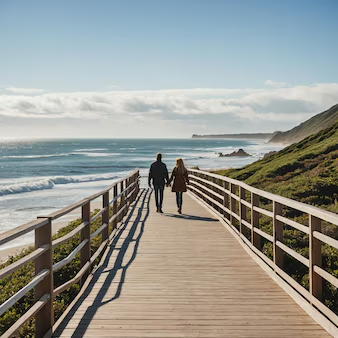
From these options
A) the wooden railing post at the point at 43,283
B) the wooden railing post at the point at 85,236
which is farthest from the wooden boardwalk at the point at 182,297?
the wooden railing post at the point at 85,236

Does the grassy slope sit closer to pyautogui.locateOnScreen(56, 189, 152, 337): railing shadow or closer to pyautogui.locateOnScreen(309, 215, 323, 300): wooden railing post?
pyautogui.locateOnScreen(56, 189, 152, 337): railing shadow

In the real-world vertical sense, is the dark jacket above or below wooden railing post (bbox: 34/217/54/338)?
above

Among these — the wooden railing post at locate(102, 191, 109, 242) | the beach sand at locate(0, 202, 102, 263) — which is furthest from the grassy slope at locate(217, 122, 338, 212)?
the beach sand at locate(0, 202, 102, 263)

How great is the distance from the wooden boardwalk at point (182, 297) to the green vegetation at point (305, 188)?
1.38 meters

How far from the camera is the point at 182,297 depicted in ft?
17.2

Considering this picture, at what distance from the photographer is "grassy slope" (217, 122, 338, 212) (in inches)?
586

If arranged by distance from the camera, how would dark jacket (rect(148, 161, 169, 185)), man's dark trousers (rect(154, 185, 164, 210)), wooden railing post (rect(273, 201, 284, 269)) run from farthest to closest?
man's dark trousers (rect(154, 185, 164, 210)) < dark jacket (rect(148, 161, 169, 185)) < wooden railing post (rect(273, 201, 284, 269))

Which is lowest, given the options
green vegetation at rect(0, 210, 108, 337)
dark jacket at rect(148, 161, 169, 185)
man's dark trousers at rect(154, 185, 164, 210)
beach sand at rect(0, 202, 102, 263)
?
beach sand at rect(0, 202, 102, 263)

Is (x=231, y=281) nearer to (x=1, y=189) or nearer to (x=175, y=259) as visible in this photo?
(x=175, y=259)

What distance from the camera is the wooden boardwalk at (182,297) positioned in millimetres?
4234

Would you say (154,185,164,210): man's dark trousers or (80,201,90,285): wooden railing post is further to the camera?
(154,185,164,210): man's dark trousers

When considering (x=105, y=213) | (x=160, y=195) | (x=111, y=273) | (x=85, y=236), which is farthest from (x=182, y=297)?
(x=160, y=195)

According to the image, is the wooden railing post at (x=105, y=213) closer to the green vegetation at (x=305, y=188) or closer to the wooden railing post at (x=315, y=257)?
the green vegetation at (x=305, y=188)

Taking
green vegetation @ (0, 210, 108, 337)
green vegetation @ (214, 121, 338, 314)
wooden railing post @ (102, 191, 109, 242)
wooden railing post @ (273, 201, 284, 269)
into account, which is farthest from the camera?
green vegetation @ (214, 121, 338, 314)
